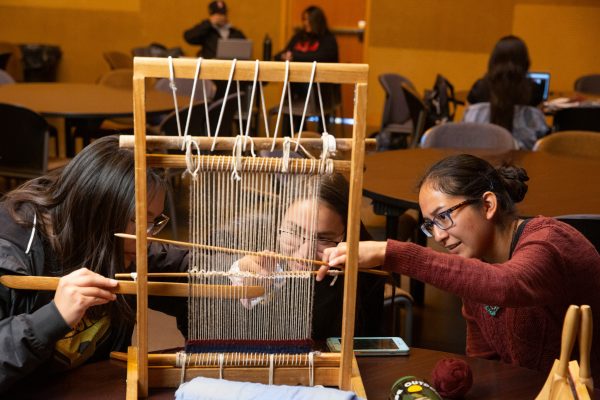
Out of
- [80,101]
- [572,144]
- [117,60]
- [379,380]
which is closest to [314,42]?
[117,60]

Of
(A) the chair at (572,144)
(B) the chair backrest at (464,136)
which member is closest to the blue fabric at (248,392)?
(B) the chair backrest at (464,136)

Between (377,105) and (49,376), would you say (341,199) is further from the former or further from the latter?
(377,105)

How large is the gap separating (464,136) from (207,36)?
177 inches

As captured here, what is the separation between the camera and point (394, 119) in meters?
6.18

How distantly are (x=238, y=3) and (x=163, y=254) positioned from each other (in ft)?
23.8

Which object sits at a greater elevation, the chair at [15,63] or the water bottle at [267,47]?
the water bottle at [267,47]

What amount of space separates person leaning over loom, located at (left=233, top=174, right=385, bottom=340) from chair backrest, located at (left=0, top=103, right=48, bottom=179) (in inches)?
101

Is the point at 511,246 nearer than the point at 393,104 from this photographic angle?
Yes

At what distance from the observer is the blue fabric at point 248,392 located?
123 cm

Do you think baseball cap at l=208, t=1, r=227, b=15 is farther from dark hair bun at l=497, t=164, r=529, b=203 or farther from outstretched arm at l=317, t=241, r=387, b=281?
outstretched arm at l=317, t=241, r=387, b=281

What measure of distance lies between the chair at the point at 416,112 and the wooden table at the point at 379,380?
13.6 ft

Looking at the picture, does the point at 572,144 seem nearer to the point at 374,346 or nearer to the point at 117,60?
the point at 374,346

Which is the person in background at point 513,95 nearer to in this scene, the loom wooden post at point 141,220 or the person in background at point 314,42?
the person in background at point 314,42

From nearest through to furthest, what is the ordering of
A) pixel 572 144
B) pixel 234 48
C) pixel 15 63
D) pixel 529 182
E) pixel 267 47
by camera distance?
pixel 529 182 → pixel 572 144 → pixel 234 48 → pixel 267 47 → pixel 15 63
